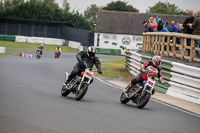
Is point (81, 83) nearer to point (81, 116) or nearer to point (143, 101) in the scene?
point (143, 101)

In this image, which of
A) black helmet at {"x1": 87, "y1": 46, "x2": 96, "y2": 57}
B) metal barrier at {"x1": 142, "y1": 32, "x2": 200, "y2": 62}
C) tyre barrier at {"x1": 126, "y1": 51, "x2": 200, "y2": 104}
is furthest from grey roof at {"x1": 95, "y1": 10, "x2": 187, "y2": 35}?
black helmet at {"x1": 87, "y1": 46, "x2": 96, "y2": 57}

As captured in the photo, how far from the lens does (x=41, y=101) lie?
11586 millimetres

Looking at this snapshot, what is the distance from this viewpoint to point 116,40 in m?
77.6

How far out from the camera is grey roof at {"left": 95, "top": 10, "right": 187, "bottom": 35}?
7850 cm

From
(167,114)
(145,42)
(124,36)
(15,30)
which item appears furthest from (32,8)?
(167,114)

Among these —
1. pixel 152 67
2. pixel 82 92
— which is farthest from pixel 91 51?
pixel 152 67

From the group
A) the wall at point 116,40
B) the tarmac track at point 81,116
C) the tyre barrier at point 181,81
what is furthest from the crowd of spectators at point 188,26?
the wall at point 116,40

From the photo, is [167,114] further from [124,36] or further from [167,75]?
[124,36]

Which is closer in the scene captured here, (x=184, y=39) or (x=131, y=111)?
(x=131, y=111)

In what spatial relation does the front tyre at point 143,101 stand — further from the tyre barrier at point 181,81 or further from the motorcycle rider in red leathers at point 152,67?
the tyre barrier at point 181,81

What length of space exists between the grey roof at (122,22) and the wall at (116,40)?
2.44 feet

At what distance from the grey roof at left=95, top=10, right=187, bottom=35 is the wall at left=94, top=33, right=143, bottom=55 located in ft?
2.44

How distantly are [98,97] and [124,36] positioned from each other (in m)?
64.5

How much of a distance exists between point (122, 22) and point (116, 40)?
4.13m
